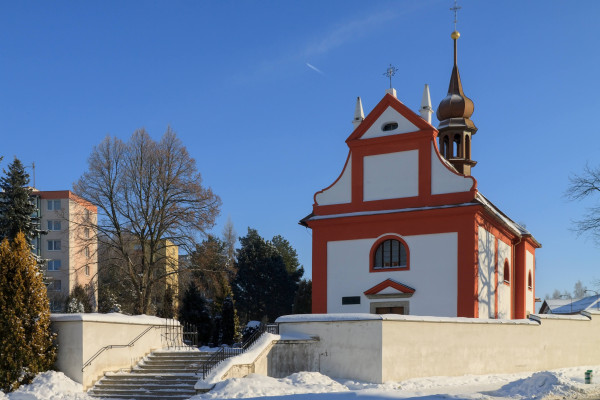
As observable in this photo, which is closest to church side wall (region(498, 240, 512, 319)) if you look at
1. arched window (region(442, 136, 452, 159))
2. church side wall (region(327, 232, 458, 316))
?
church side wall (region(327, 232, 458, 316))

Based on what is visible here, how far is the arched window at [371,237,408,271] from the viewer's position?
2525 cm

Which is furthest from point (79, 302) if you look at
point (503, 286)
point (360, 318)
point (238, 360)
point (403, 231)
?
point (360, 318)

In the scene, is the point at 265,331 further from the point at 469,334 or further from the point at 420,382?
the point at 469,334

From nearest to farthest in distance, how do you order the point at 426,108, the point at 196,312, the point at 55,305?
the point at 426,108
the point at 196,312
the point at 55,305

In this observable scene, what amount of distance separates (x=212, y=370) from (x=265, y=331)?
10.2 ft

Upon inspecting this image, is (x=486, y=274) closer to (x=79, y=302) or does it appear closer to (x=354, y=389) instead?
(x=354, y=389)

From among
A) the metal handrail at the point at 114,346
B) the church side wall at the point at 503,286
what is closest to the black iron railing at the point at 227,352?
the metal handrail at the point at 114,346

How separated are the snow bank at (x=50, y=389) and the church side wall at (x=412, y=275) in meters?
11.0

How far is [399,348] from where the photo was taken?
1883 centimetres

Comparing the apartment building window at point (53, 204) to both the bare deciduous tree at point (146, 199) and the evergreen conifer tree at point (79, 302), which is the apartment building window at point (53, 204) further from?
the bare deciduous tree at point (146, 199)

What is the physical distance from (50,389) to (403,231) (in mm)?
13586

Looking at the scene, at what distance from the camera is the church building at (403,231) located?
24.1 metres

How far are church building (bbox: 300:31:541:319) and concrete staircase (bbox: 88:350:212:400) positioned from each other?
24.8ft

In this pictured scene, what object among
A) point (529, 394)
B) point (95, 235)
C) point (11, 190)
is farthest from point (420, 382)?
point (11, 190)
